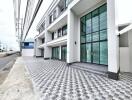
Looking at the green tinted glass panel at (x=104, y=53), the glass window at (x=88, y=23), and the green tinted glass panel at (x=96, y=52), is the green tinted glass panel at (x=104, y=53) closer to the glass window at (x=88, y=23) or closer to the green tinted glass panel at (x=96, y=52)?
the green tinted glass panel at (x=96, y=52)

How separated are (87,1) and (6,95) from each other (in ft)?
24.3

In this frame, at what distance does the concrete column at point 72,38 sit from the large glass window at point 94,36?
498mm

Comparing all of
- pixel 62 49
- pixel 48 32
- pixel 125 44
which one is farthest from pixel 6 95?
pixel 48 32

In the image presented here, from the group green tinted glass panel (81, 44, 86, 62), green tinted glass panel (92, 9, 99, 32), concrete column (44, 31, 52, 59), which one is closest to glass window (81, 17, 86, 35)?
green tinted glass panel (92, 9, 99, 32)

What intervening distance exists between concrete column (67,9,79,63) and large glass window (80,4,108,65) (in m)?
0.50

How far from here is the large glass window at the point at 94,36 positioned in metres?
7.25

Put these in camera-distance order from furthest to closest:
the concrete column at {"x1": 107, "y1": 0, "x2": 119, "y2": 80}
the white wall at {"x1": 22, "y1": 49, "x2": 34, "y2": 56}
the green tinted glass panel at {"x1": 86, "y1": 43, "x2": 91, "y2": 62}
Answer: the white wall at {"x1": 22, "y1": 49, "x2": 34, "y2": 56}, the green tinted glass panel at {"x1": 86, "y1": 43, "x2": 91, "y2": 62}, the concrete column at {"x1": 107, "y1": 0, "x2": 119, "y2": 80}

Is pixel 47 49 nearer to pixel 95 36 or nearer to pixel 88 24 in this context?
pixel 88 24

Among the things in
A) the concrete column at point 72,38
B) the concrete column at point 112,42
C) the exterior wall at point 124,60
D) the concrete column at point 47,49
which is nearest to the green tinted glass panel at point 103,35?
the exterior wall at point 124,60

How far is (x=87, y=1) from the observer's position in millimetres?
7441

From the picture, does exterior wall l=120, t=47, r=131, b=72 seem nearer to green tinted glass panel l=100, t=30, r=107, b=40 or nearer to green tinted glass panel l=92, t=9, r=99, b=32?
green tinted glass panel l=100, t=30, r=107, b=40

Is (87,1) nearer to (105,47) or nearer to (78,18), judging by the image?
(78,18)

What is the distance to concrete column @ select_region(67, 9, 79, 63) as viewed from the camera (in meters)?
8.77

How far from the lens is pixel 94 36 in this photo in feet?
26.5
